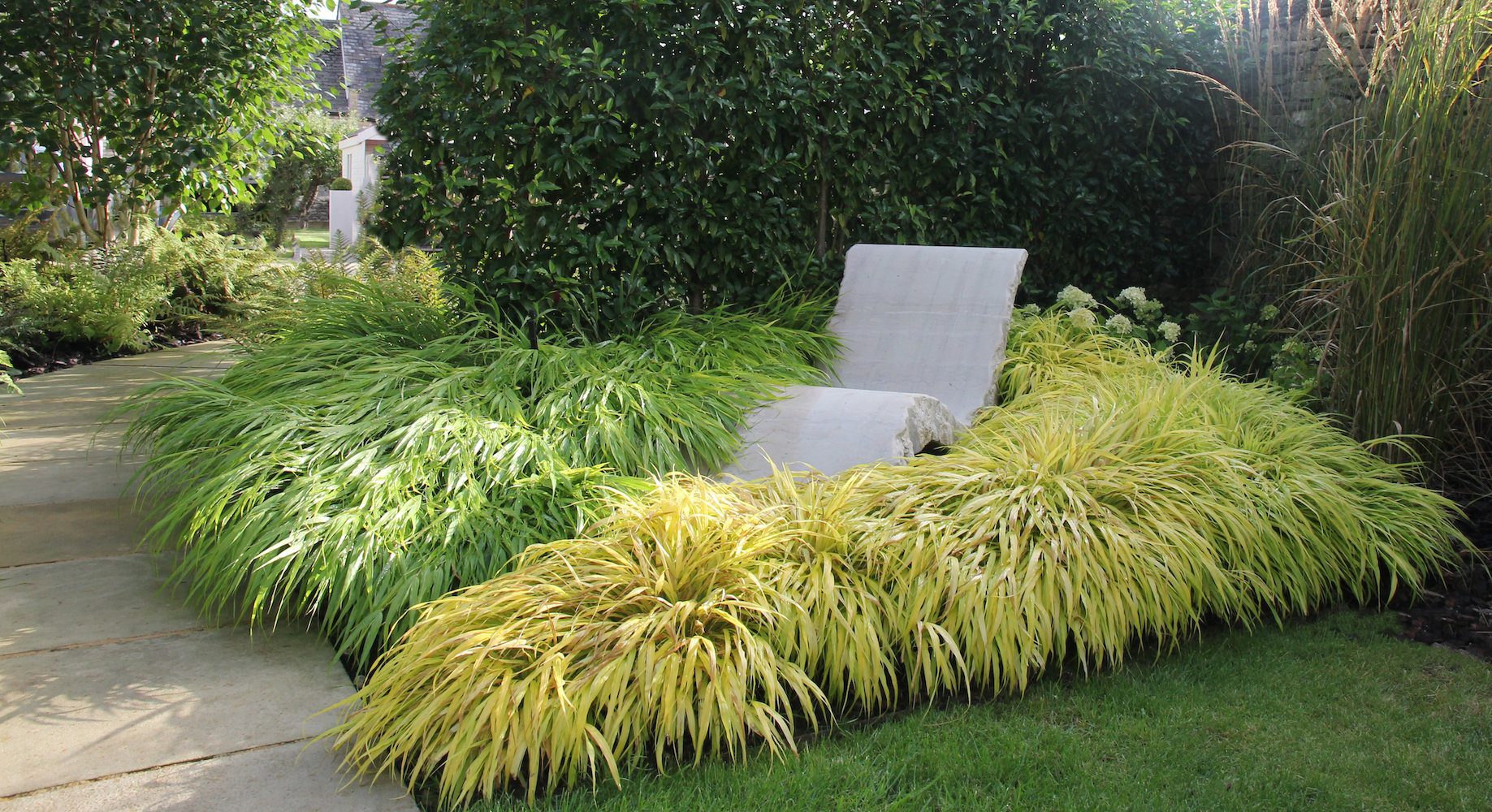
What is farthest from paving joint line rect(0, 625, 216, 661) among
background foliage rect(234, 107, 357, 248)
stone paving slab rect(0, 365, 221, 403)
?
background foliage rect(234, 107, 357, 248)

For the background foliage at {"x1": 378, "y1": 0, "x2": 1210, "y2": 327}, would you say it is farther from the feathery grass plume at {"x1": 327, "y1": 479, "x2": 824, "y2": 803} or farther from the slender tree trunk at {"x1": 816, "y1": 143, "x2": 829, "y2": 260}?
the feathery grass plume at {"x1": 327, "y1": 479, "x2": 824, "y2": 803}

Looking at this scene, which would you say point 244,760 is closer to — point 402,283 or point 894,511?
point 894,511

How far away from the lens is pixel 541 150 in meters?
3.96

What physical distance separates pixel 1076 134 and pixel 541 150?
2931 millimetres

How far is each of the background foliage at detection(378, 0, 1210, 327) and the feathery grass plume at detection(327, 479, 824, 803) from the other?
6.60 feet

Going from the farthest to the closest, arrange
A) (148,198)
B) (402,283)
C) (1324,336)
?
(148,198) → (402,283) → (1324,336)

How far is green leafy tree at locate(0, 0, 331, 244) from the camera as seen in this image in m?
6.07

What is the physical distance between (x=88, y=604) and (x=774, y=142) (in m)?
3.19

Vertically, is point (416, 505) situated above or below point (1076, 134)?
below

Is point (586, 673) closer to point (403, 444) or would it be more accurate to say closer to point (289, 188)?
point (403, 444)

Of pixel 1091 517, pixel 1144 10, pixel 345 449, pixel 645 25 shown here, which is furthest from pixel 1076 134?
pixel 345 449

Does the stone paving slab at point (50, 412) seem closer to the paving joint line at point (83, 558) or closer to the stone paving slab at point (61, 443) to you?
the stone paving slab at point (61, 443)

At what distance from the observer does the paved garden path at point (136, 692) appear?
185 centimetres

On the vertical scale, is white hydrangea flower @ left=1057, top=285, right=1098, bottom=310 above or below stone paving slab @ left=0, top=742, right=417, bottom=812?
above
